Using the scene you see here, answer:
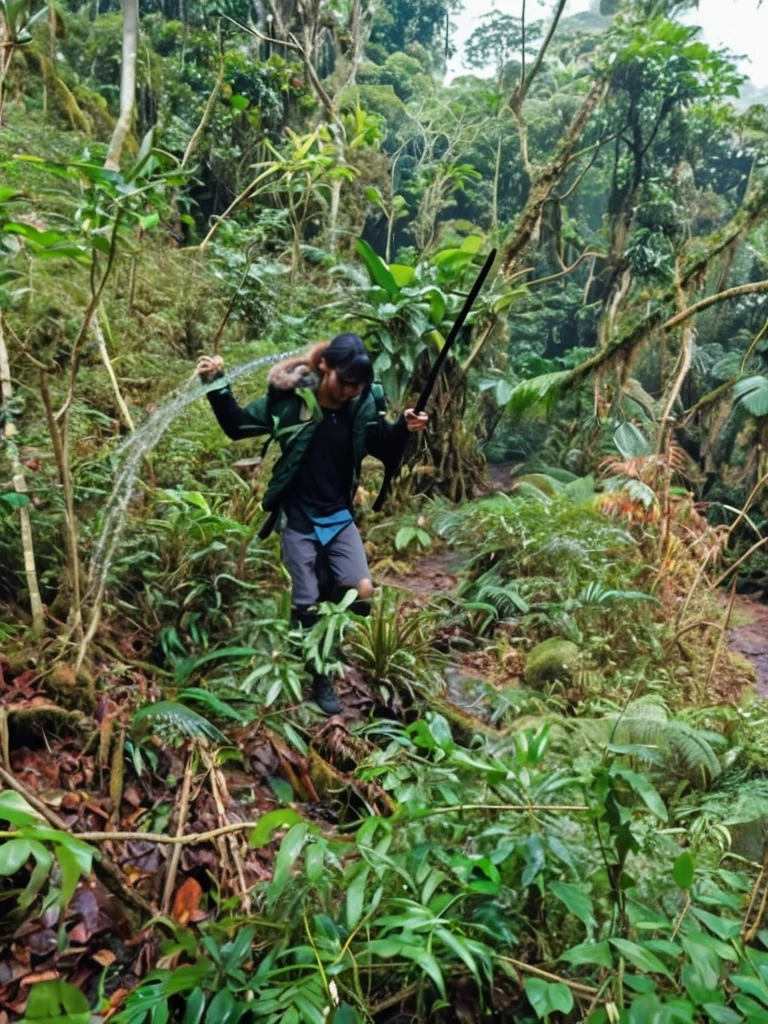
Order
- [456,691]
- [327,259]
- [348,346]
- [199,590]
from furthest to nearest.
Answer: [327,259] < [456,691] < [199,590] < [348,346]

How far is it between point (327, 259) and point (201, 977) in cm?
807

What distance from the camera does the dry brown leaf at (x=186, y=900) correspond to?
2.11m

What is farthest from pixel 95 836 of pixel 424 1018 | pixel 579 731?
pixel 579 731

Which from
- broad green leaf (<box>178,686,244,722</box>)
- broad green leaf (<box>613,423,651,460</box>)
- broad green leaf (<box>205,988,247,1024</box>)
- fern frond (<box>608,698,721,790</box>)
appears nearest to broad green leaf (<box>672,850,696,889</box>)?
broad green leaf (<box>205,988,247,1024</box>)

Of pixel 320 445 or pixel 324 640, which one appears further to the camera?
pixel 324 640

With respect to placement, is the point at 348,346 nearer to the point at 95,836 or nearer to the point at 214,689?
the point at 214,689

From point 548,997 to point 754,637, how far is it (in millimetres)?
5957

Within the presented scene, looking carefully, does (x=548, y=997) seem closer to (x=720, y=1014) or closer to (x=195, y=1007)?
(x=720, y=1014)

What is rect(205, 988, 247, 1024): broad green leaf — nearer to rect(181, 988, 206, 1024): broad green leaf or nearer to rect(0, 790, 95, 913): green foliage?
rect(181, 988, 206, 1024): broad green leaf

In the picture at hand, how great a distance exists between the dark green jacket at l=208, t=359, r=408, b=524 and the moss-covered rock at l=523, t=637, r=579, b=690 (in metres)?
1.94

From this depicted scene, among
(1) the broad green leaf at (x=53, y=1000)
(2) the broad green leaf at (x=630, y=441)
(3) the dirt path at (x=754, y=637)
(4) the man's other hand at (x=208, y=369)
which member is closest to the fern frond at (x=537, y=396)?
(2) the broad green leaf at (x=630, y=441)

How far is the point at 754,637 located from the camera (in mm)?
6484

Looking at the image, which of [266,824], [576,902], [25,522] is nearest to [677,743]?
[576,902]

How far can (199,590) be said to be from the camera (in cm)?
355
